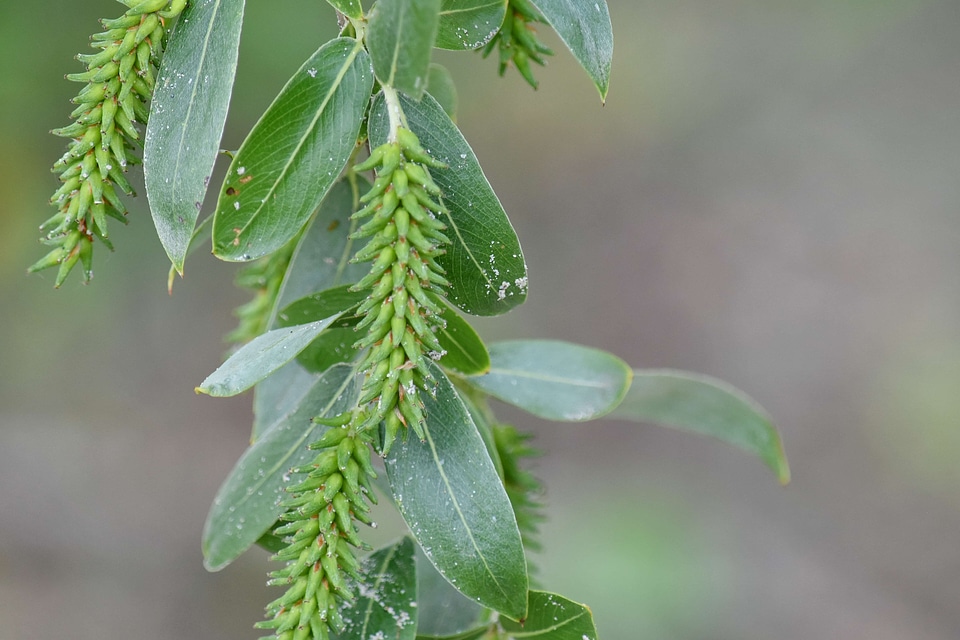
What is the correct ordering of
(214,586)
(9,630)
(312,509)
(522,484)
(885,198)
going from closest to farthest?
1. (312,509)
2. (522,484)
3. (9,630)
4. (214,586)
5. (885,198)

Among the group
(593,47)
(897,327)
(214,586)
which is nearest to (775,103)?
(897,327)

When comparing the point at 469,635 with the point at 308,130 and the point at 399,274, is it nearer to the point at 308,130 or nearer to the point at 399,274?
the point at 399,274

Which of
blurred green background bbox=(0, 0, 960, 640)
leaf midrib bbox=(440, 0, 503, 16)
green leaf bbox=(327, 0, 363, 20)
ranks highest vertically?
green leaf bbox=(327, 0, 363, 20)

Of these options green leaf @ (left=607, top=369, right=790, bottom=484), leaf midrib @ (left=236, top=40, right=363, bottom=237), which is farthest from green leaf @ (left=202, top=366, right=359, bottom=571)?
green leaf @ (left=607, top=369, right=790, bottom=484)

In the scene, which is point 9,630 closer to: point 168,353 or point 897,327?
point 168,353

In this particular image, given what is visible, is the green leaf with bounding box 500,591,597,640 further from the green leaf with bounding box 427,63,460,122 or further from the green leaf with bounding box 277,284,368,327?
the green leaf with bounding box 427,63,460,122

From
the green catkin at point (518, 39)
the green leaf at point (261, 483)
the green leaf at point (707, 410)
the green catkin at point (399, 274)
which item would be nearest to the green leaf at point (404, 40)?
the green catkin at point (399, 274)
